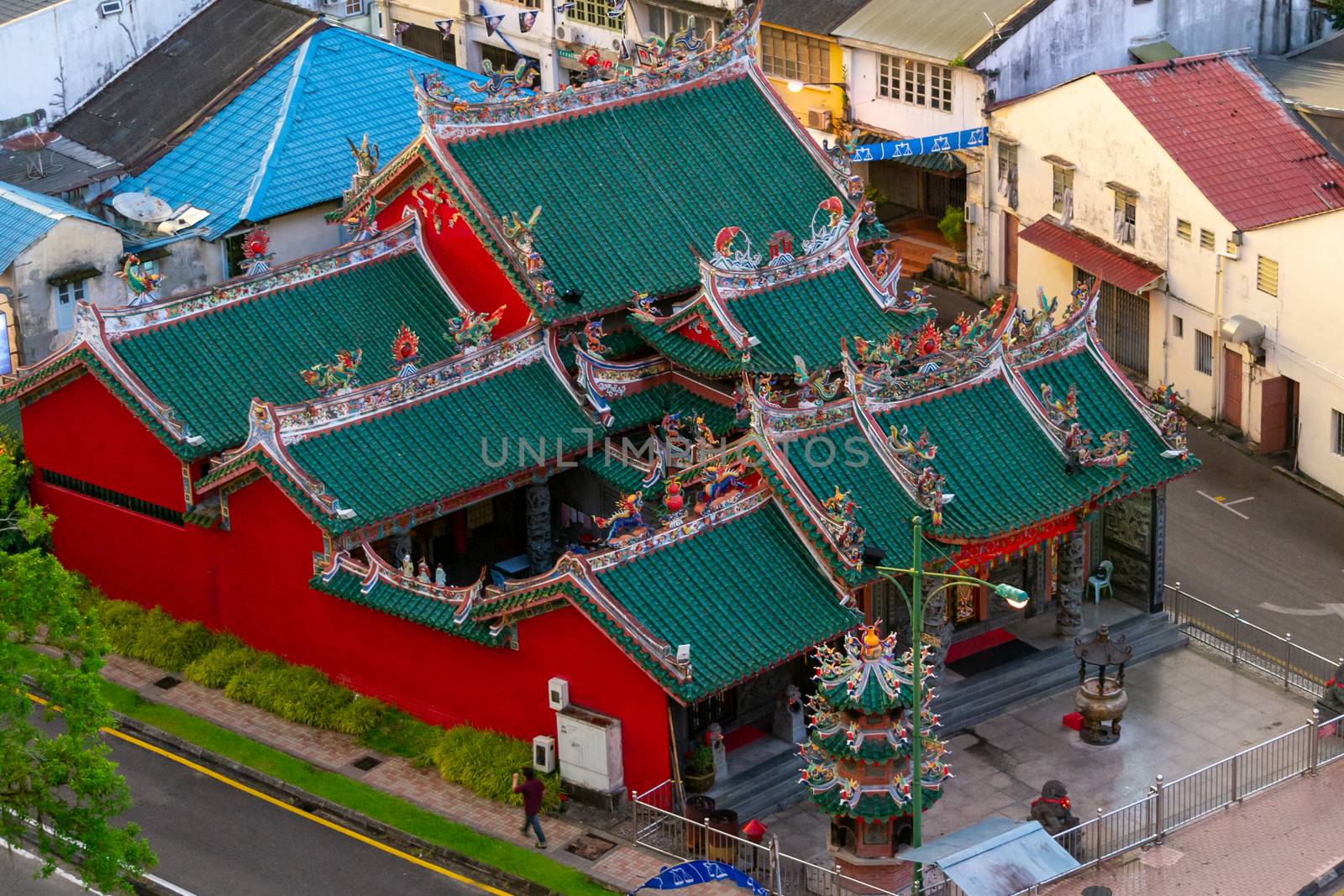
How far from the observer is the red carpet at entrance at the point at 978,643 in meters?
60.9

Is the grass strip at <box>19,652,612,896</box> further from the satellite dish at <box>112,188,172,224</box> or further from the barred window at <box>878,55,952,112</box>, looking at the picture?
the barred window at <box>878,55,952,112</box>

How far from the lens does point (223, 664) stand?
6091 cm

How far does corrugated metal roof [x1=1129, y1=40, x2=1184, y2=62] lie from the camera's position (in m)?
85.4

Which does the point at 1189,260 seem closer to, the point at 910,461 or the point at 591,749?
the point at 910,461

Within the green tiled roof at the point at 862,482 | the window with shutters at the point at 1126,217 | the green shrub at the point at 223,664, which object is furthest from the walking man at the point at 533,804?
the window with shutters at the point at 1126,217

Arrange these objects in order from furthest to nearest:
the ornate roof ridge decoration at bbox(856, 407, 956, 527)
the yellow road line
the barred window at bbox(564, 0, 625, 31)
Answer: the barred window at bbox(564, 0, 625, 31), the ornate roof ridge decoration at bbox(856, 407, 956, 527), the yellow road line

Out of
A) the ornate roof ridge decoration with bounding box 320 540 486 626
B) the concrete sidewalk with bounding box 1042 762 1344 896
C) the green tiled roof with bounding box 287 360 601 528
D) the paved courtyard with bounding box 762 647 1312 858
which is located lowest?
the concrete sidewalk with bounding box 1042 762 1344 896

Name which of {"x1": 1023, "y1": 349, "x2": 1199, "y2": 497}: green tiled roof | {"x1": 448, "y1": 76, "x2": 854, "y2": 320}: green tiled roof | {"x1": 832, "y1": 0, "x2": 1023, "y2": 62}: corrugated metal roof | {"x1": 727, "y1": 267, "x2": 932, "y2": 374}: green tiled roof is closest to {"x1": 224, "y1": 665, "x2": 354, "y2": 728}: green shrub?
{"x1": 448, "y1": 76, "x2": 854, "y2": 320}: green tiled roof

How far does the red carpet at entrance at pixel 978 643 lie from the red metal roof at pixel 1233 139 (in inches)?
771

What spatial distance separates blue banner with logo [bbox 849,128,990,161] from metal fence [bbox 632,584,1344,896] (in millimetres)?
29528

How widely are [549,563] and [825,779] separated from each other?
14.9 metres

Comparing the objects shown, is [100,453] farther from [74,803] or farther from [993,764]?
[993,764]

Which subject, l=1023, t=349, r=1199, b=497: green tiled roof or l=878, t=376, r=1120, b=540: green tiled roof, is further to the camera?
l=1023, t=349, r=1199, b=497: green tiled roof

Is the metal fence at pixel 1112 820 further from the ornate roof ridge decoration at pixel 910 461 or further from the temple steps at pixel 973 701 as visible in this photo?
the ornate roof ridge decoration at pixel 910 461
